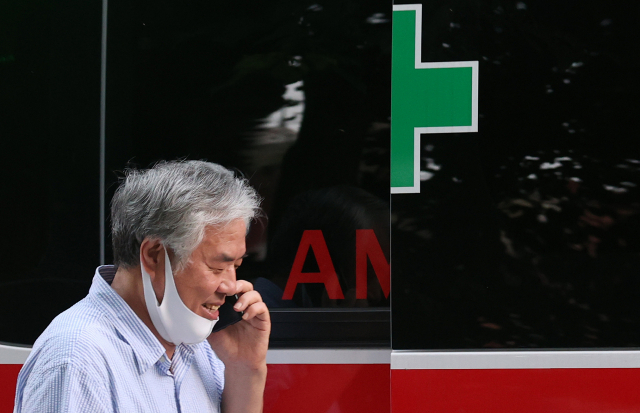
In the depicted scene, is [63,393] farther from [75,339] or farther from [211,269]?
[211,269]

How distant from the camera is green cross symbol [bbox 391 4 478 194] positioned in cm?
163

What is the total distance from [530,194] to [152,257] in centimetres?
106

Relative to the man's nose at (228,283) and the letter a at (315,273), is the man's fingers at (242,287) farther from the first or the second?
the letter a at (315,273)

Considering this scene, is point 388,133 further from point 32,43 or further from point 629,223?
point 32,43

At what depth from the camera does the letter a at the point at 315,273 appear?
1861 millimetres

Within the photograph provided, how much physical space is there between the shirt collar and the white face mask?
0.03 metres

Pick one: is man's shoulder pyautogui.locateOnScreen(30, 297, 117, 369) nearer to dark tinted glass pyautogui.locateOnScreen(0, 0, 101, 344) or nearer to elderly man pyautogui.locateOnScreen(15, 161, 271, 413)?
elderly man pyautogui.locateOnScreen(15, 161, 271, 413)

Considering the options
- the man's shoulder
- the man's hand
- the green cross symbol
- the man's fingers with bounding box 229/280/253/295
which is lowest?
the man's hand

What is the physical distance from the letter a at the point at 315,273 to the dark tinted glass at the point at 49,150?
0.64 meters

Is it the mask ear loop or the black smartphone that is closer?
the mask ear loop

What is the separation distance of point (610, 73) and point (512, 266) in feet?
2.00

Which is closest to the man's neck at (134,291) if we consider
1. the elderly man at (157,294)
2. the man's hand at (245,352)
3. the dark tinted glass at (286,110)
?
the elderly man at (157,294)

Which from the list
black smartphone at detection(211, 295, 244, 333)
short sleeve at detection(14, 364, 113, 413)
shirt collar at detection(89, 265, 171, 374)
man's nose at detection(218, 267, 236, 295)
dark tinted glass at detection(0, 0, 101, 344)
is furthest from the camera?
dark tinted glass at detection(0, 0, 101, 344)

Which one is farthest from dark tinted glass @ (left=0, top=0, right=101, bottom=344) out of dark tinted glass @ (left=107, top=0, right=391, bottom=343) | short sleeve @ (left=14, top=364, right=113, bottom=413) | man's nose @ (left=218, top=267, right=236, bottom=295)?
short sleeve @ (left=14, top=364, right=113, bottom=413)
